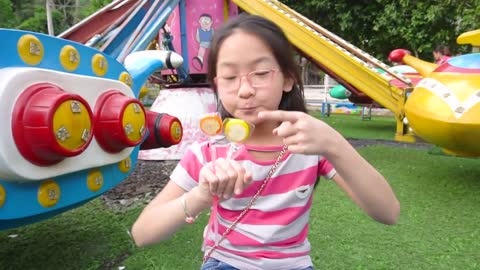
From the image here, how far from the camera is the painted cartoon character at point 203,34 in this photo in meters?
4.98

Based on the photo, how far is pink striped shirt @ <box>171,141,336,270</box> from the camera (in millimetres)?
1100

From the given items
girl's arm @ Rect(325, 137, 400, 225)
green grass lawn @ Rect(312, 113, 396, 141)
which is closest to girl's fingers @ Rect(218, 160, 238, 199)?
girl's arm @ Rect(325, 137, 400, 225)

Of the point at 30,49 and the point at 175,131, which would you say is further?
the point at 175,131

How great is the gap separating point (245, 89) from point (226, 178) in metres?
0.26

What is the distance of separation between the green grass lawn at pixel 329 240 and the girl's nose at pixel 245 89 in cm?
153

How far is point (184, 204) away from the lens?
94 centimetres

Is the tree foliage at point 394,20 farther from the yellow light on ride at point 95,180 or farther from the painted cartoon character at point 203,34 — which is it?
the yellow light on ride at point 95,180

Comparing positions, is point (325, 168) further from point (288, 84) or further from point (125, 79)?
point (125, 79)

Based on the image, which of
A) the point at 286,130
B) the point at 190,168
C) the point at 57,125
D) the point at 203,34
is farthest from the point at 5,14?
the point at 286,130

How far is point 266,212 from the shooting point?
1108mm

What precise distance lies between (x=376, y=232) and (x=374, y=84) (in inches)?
99.2

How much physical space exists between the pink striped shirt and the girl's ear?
0.17 metres

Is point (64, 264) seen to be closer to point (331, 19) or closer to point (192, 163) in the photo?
point (192, 163)

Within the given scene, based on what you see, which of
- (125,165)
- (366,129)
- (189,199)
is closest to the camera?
(189,199)
